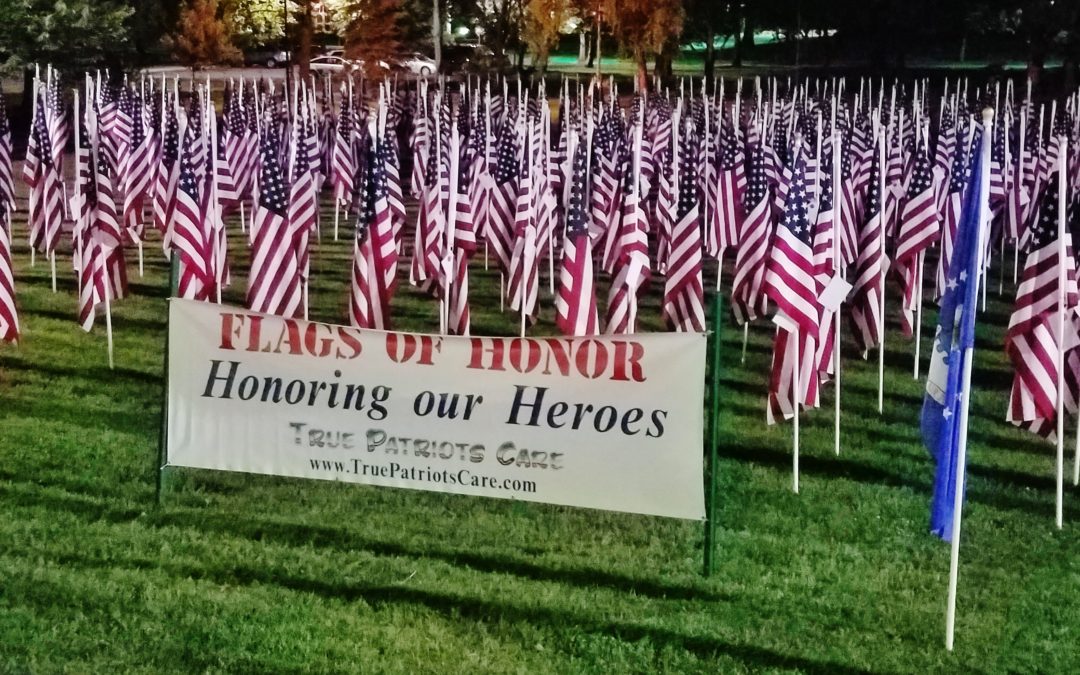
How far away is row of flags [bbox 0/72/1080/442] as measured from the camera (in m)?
10.2

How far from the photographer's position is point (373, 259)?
12.2 metres

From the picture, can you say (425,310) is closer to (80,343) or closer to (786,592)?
(80,343)

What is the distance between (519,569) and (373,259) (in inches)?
182

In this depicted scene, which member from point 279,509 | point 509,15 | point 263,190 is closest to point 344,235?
point 263,190

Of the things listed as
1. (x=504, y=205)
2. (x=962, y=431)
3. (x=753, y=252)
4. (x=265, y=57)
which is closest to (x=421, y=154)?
(x=504, y=205)

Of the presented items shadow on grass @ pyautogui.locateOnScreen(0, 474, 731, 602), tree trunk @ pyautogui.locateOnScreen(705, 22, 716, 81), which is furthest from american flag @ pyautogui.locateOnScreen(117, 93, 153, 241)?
tree trunk @ pyautogui.locateOnScreen(705, 22, 716, 81)

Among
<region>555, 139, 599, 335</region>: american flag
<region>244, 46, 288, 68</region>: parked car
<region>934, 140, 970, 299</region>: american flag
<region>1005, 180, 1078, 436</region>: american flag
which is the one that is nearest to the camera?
<region>1005, 180, 1078, 436</region>: american flag

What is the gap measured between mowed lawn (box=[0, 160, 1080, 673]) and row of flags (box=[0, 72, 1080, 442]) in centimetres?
94

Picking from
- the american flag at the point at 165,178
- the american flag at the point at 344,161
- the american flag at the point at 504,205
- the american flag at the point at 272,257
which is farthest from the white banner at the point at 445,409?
the american flag at the point at 344,161

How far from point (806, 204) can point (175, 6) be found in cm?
4690

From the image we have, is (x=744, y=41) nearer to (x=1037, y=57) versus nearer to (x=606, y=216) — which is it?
(x=1037, y=57)

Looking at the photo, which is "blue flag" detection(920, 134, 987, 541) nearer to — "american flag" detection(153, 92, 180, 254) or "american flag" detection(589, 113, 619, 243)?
"american flag" detection(589, 113, 619, 243)

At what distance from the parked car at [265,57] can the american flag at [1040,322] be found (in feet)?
186

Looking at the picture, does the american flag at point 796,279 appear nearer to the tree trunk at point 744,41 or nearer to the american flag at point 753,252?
the american flag at point 753,252
